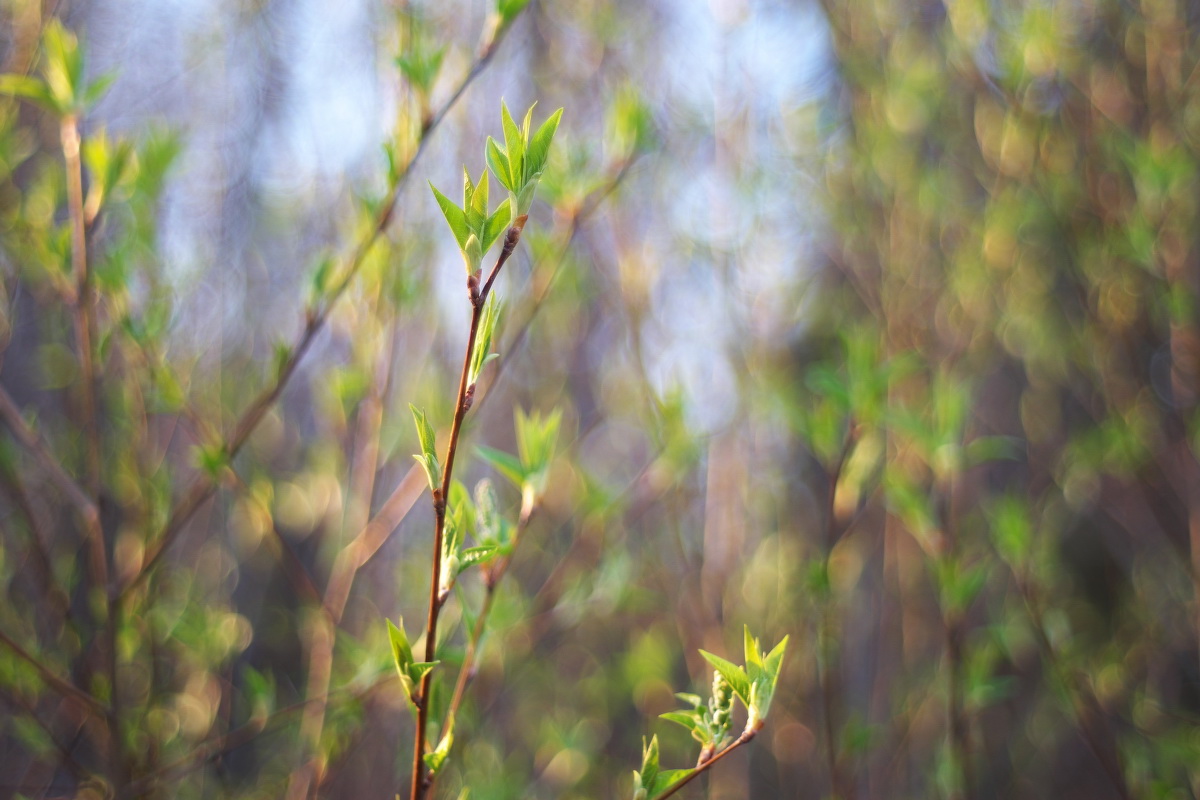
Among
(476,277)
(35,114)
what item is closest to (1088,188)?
(476,277)

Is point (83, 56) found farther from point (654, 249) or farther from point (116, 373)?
point (654, 249)

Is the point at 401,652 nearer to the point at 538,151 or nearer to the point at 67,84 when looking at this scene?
the point at 538,151

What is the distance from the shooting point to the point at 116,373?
6.49 feet

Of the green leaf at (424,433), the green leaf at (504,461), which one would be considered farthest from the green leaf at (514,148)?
the green leaf at (504,461)

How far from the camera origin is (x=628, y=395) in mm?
2084

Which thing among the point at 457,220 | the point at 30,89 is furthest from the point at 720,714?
the point at 30,89

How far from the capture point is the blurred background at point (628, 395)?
4.43 ft

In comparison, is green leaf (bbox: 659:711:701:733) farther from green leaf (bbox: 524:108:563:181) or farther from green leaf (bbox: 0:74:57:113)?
green leaf (bbox: 0:74:57:113)

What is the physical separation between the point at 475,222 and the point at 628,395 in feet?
4.95

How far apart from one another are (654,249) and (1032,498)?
193 cm

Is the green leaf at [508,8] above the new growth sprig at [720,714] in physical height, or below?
above

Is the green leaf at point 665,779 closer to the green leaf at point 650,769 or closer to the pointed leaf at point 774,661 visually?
the green leaf at point 650,769

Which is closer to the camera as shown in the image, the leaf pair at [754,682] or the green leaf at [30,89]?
the leaf pair at [754,682]

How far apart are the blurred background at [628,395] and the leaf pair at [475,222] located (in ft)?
1.43
